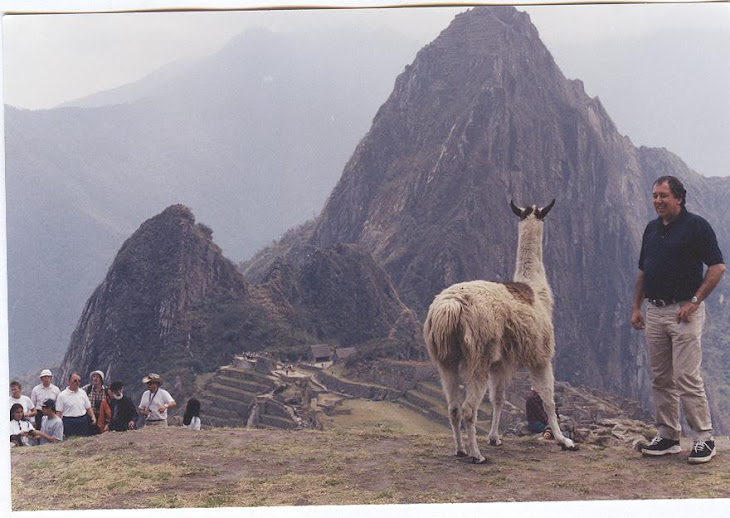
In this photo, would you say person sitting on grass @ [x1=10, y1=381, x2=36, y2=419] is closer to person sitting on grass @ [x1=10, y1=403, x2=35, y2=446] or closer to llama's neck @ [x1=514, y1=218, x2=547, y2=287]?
person sitting on grass @ [x1=10, y1=403, x2=35, y2=446]

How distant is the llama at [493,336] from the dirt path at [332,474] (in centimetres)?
50

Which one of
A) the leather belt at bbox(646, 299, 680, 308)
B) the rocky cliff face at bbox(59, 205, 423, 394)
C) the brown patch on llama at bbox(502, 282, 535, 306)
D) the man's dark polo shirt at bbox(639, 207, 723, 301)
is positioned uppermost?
the man's dark polo shirt at bbox(639, 207, 723, 301)

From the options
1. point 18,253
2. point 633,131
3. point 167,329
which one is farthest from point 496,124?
point 18,253

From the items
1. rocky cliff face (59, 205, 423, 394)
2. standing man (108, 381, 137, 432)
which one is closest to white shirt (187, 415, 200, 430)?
standing man (108, 381, 137, 432)

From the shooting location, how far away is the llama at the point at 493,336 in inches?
261

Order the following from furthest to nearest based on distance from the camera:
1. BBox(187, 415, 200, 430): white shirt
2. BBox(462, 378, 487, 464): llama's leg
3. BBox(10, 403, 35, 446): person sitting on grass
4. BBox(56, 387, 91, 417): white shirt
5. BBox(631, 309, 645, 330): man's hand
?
BBox(187, 415, 200, 430): white shirt < BBox(56, 387, 91, 417): white shirt < BBox(10, 403, 35, 446): person sitting on grass < BBox(631, 309, 645, 330): man's hand < BBox(462, 378, 487, 464): llama's leg

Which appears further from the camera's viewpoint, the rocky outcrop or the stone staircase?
the rocky outcrop

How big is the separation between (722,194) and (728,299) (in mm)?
33129

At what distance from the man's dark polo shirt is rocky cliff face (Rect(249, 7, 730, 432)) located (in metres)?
61.7

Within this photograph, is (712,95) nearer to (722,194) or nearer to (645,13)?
(645,13)

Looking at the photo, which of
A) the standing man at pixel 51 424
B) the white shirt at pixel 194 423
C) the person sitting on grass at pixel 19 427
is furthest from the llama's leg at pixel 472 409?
the person sitting on grass at pixel 19 427

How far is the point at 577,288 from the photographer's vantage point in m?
96.0

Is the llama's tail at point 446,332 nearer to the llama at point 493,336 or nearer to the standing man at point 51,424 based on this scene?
the llama at point 493,336

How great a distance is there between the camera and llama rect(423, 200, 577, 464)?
663 centimetres
